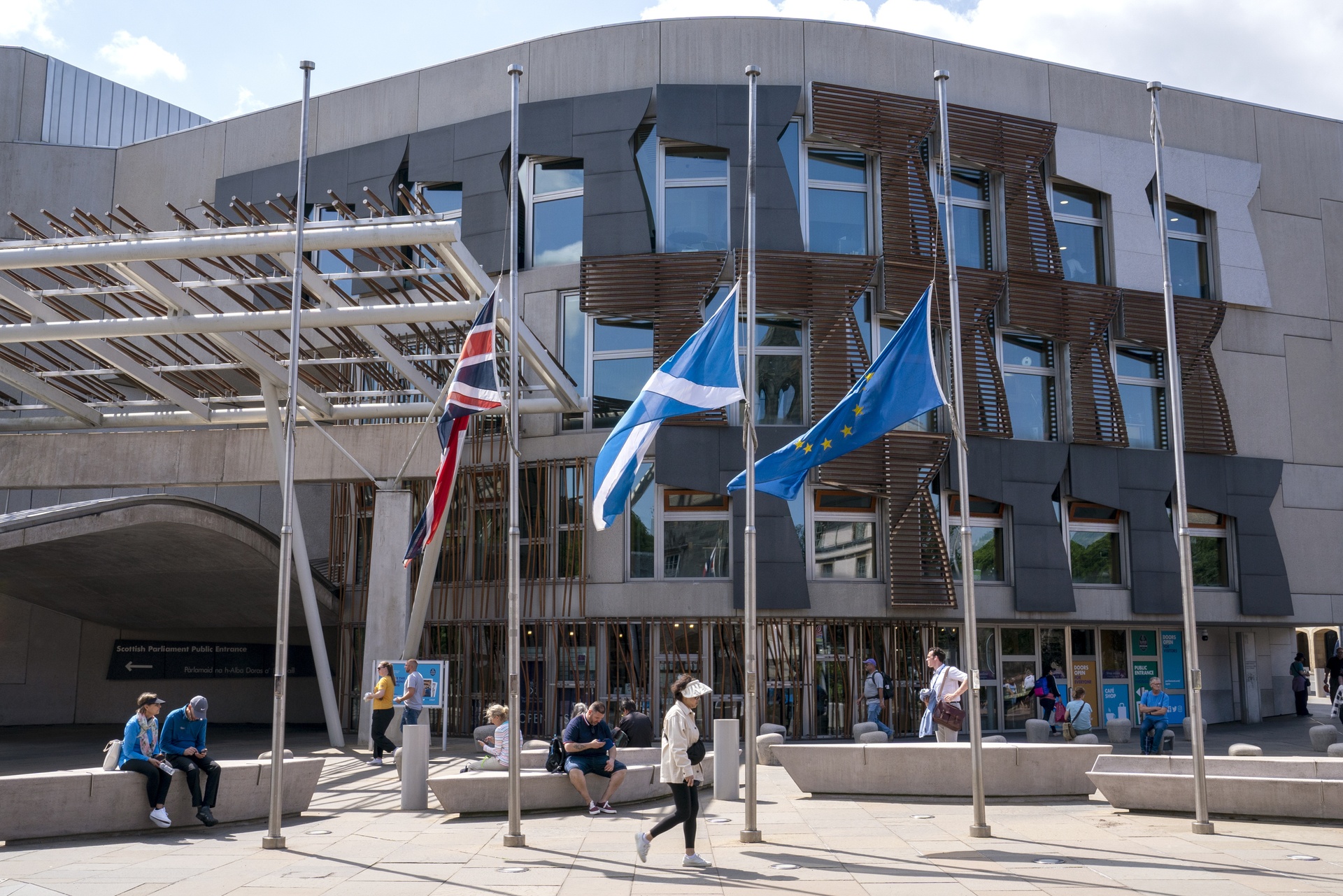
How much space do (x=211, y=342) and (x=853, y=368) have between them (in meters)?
12.6

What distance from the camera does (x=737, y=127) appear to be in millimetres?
24984

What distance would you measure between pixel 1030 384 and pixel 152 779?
66.9 feet

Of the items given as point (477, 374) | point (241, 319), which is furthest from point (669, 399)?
point (241, 319)

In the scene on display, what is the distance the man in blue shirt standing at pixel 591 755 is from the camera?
1339cm

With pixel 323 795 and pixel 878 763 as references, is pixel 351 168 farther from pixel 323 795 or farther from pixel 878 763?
pixel 878 763

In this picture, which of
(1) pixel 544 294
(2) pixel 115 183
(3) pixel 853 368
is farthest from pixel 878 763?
(2) pixel 115 183

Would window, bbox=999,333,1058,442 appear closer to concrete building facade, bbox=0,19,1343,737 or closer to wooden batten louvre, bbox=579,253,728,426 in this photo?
concrete building facade, bbox=0,19,1343,737

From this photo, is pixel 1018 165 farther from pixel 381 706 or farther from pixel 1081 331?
pixel 381 706

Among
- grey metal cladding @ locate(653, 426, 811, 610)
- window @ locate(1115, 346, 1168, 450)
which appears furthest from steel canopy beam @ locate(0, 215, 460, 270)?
window @ locate(1115, 346, 1168, 450)

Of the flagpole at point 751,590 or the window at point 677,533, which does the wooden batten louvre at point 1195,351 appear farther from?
the flagpole at point 751,590

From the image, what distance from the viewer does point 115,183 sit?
32156 millimetres

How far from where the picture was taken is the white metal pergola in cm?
1788

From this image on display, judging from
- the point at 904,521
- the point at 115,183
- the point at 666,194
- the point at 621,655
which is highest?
the point at 115,183

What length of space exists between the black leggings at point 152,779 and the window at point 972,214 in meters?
19.7
